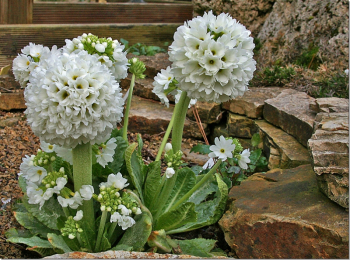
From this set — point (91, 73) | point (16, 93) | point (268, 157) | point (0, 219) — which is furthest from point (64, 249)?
point (16, 93)

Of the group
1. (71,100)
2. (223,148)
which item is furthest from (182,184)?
(71,100)

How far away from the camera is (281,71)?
14.1 feet

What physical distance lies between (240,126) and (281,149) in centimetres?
74

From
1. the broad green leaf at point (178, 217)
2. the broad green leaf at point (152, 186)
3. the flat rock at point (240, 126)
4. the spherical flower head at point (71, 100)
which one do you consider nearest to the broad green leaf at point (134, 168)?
the broad green leaf at point (152, 186)

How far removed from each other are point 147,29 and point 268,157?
2784 mm

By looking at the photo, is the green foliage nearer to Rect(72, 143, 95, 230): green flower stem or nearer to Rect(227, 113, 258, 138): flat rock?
Rect(227, 113, 258, 138): flat rock

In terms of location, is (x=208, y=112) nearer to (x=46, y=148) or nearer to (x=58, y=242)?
(x=46, y=148)

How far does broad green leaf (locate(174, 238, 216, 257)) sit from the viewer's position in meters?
2.10

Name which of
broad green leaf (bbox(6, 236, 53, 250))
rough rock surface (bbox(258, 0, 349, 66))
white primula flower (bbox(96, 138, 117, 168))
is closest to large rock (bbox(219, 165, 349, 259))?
white primula flower (bbox(96, 138, 117, 168))

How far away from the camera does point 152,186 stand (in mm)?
2262

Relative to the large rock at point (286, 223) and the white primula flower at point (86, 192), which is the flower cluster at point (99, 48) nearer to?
the white primula flower at point (86, 192)

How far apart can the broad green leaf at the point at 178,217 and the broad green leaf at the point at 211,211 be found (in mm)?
89

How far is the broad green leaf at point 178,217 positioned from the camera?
2008 mm

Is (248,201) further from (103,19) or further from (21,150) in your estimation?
(103,19)
